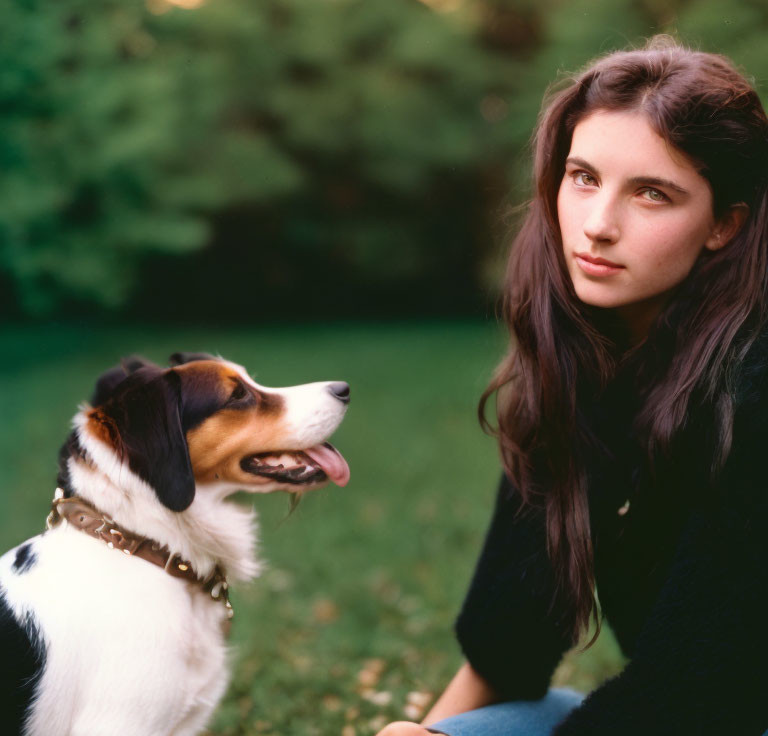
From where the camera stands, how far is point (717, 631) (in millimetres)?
1906

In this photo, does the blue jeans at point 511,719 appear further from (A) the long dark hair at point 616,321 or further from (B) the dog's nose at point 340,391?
(B) the dog's nose at point 340,391

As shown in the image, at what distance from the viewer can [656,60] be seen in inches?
80.6

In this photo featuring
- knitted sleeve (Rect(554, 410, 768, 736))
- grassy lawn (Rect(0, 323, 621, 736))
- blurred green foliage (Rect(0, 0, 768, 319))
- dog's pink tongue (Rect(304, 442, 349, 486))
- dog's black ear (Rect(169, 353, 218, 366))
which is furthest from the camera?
blurred green foliage (Rect(0, 0, 768, 319))

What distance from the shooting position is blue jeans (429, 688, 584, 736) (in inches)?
88.0

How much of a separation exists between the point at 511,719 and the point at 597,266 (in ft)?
3.86

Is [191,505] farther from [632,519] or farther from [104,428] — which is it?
[632,519]

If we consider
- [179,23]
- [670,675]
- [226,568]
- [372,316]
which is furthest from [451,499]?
[372,316]

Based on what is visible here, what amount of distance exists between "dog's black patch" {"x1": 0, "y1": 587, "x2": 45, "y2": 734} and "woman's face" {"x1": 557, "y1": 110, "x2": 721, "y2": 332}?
1.47 metres

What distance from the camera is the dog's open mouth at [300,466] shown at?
245 cm

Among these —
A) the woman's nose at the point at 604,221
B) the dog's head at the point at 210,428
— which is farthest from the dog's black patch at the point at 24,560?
the woman's nose at the point at 604,221

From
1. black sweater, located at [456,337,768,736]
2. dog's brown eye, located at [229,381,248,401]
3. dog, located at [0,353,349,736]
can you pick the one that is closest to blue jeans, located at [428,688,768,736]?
black sweater, located at [456,337,768,736]

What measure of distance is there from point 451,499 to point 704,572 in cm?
410

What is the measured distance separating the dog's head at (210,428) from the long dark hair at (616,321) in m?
0.51

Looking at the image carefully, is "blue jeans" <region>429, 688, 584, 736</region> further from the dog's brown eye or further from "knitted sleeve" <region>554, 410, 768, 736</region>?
the dog's brown eye
